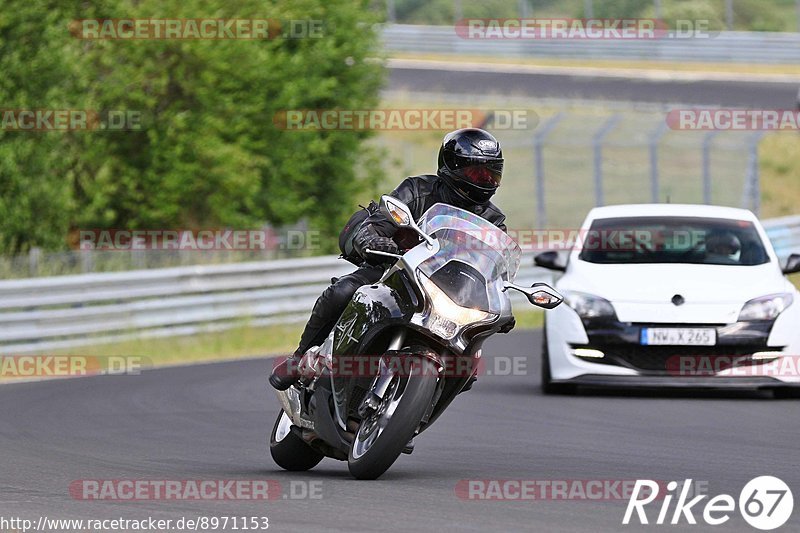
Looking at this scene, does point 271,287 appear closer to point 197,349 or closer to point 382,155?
point 197,349

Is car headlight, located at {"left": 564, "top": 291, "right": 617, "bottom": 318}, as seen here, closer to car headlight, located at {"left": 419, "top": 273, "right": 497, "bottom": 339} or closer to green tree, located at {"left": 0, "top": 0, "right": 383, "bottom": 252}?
car headlight, located at {"left": 419, "top": 273, "right": 497, "bottom": 339}

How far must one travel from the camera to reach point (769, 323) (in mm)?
12828

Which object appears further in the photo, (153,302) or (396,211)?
(153,302)

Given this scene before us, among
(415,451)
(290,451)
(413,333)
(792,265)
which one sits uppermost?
(413,333)

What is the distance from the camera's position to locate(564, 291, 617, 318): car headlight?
512 inches

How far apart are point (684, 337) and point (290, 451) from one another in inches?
190

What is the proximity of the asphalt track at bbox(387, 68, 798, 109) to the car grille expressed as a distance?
2854 centimetres

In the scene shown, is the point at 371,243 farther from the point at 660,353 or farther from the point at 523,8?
the point at 523,8

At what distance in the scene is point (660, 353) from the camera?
1278cm

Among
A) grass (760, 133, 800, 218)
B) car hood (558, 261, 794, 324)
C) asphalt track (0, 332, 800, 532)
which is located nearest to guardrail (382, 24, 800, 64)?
grass (760, 133, 800, 218)

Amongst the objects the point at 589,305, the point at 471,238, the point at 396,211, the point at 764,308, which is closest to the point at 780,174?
the point at 764,308

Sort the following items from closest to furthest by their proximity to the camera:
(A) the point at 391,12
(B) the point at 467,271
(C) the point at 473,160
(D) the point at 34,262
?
1. (B) the point at 467,271
2. (C) the point at 473,160
3. (D) the point at 34,262
4. (A) the point at 391,12

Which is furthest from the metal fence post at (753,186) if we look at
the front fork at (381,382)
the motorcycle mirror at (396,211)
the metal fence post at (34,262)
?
the motorcycle mirror at (396,211)

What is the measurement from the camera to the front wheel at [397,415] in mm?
7422
